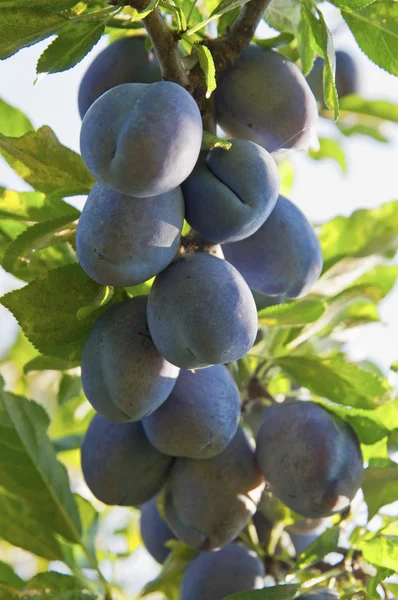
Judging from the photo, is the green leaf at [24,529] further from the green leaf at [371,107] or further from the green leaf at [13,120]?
the green leaf at [371,107]

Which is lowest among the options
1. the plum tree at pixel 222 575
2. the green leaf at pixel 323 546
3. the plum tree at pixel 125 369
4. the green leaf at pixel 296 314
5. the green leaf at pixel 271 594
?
the plum tree at pixel 222 575

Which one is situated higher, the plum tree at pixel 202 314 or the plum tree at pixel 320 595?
the plum tree at pixel 202 314

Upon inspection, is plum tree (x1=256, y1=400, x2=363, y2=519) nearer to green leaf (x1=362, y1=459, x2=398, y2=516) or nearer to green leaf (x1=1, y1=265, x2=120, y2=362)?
green leaf (x1=362, y1=459, x2=398, y2=516)

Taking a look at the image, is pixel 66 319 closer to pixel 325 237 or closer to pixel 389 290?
pixel 325 237

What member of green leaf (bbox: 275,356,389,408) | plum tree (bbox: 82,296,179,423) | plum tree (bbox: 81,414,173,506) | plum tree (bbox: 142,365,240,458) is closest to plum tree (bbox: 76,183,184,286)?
plum tree (bbox: 82,296,179,423)

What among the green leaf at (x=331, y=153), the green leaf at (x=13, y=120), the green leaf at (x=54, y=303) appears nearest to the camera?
the green leaf at (x=54, y=303)

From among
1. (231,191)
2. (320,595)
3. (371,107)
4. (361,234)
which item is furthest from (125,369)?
(371,107)

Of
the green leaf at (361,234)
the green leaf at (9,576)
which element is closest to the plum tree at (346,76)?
the green leaf at (361,234)
